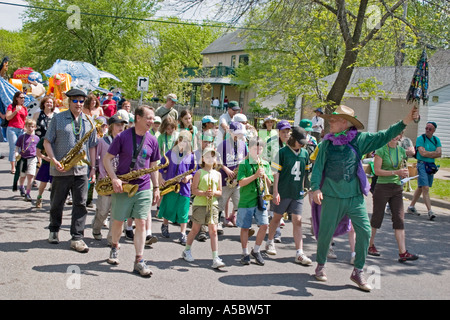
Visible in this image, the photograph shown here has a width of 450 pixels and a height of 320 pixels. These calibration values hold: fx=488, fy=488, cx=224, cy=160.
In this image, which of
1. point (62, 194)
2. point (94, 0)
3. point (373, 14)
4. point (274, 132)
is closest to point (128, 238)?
point (62, 194)

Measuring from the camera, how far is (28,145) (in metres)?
9.36

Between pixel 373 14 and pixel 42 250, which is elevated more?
pixel 373 14

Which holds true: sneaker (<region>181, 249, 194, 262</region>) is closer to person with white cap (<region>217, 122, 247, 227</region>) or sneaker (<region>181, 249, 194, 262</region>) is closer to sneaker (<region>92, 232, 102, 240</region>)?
sneaker (<region>92, 232, 102, 240</region>)

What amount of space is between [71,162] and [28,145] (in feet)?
11.3

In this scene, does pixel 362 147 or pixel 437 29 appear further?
pixel 437 29

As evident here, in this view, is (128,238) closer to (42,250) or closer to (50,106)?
(42,250)

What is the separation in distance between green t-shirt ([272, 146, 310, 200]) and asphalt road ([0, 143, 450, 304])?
93 cm

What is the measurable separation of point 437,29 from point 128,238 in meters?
9.97

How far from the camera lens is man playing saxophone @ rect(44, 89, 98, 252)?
254 inches

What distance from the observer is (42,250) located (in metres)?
6.27

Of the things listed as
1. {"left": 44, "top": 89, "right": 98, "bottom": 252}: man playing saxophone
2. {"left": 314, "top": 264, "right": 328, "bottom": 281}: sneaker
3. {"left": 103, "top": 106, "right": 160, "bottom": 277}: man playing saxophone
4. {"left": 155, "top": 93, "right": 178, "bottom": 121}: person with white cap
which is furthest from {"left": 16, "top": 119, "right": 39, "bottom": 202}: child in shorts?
{"left": 314, "top": 264, "right": 328, "bottom": 281}: sneaker

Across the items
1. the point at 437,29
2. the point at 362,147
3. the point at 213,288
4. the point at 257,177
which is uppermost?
the point at 437,29

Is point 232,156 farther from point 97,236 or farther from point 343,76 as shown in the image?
point 343,76

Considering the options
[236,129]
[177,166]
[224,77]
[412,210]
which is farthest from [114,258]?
[224,77]
